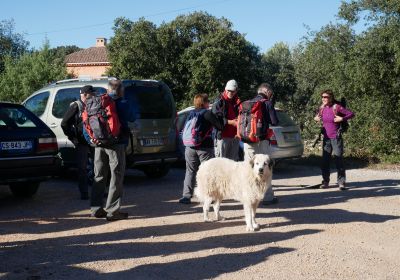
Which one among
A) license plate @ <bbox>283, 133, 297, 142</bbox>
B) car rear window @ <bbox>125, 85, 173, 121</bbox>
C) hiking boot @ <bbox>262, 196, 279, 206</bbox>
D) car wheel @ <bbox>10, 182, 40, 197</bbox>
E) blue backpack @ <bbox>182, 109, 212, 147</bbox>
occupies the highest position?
car rear window @ <bbox>125, 85, 173, 121</bbox>

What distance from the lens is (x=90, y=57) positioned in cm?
5988

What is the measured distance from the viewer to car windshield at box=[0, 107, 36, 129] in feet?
27.2

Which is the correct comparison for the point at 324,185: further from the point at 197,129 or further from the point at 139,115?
the point at 139,115

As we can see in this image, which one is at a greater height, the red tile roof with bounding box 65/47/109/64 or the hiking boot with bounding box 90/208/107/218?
the red tile roof with bounding box 65/47/109/64

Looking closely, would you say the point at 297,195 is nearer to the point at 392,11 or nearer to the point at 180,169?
the point at 180,169

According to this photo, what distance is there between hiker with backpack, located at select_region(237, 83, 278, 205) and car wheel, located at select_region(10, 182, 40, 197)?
13.0ft

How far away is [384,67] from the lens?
572 inches

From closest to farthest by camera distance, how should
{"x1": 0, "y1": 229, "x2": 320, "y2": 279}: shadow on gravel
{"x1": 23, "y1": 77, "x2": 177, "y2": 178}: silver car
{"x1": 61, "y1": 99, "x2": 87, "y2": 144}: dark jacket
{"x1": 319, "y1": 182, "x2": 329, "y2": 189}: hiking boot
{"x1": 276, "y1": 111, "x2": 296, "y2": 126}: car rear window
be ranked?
{"x1": 0, "y1": 229, "x2": 320, "y2": 279}: shadow on gravel
{"x1": 61, "y1": 99, "x2": 87, "y2": 144}: dark jacket
{"x1": 23, "y1": 77, "x2": 177, "y2": 178}: silver car
{"x1": 319, "y1": 182, "x2": 329, "y2": 189}: hiking boot
{"x1": 276, "y1": 111, "x2": 296, "y2": 126}: car rear window

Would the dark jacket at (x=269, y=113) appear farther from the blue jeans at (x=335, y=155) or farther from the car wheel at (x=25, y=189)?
the car wheel at (x=25, y=189)

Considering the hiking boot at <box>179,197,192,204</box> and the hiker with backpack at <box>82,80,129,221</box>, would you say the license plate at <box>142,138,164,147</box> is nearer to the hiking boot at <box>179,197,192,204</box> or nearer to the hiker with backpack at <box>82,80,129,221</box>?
the hiking boot at <box>179,197,192,204</box>

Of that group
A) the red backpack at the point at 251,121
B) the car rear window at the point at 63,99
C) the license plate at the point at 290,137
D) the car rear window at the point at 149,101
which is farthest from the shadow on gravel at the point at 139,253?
the license plate at the point at 290,137

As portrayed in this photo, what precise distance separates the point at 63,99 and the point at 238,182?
529 centimetres

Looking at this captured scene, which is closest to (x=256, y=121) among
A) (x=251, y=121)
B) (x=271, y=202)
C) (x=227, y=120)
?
(x=251, y=121)

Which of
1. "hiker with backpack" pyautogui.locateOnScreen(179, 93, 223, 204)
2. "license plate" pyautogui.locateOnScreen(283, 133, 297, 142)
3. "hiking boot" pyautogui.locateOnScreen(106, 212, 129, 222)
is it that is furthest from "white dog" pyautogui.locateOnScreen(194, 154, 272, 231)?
"license plate" pyautogui.locateOnScreen(283, 133, 297, 142)
